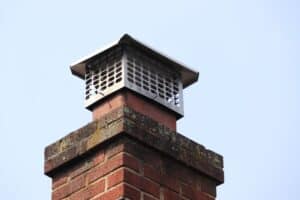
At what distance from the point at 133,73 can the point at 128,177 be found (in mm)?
741

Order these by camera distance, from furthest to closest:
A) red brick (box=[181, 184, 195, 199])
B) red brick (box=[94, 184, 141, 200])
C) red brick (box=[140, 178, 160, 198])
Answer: red brick (box=[181, 184, 195, 199])
red brick (box=[140, 178, 160, 198])
red brick (box=[94, 184, 141, 200])

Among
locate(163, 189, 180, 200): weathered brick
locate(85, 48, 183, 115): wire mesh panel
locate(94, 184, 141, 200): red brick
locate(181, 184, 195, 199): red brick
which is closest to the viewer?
locate(94, 184, 141, 200): red brick

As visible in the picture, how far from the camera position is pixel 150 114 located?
20.1 feet

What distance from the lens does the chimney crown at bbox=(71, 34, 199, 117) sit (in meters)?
6.14

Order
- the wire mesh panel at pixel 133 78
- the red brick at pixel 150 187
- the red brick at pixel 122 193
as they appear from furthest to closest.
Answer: the wire mesh panel at pixel 133 78 < the red brick at pixel 150 187 < the red brick at pixel 122 193

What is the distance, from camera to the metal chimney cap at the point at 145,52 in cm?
618

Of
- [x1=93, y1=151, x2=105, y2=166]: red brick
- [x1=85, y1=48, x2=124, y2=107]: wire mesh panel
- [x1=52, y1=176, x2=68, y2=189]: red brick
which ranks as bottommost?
[x1=52, y1=176, x2=68, y2=189]: red brick

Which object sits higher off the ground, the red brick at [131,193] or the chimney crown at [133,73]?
the chimney crown at [133,73]

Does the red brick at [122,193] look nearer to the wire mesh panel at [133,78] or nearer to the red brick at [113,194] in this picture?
the red brick at [113,194]

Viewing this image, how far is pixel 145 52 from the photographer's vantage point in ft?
20.6

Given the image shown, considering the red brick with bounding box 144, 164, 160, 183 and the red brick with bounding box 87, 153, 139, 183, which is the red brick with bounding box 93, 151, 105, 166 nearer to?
the red brick with bounding box 87, 153, 139, 183

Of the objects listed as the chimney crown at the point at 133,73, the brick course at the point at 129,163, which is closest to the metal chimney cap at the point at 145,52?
the chimney crown at the point at 133,73

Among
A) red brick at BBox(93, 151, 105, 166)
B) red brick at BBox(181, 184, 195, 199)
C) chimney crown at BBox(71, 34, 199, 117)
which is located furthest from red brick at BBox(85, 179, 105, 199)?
chimney crown at BBox(71, 34, 199, 117)

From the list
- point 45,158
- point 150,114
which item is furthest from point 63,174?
point 150,114
